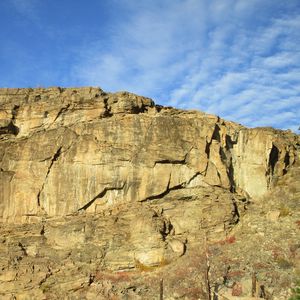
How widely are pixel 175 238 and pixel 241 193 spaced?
27.6 ft

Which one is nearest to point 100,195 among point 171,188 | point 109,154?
point 109,154

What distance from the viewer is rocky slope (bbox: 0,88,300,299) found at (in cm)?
3672

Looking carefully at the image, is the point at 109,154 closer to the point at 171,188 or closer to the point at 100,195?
the point at 100,195

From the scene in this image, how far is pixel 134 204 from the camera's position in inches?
1634

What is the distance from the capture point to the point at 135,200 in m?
41.9

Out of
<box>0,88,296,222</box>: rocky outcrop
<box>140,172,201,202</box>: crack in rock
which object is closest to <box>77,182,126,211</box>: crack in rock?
<box>0,88,296,222</box>: rocky outcrop

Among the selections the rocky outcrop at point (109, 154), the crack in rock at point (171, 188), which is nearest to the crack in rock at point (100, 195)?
the rocky outcrop at point (109, 154)

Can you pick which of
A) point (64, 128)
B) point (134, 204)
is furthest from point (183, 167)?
point (64, 128)

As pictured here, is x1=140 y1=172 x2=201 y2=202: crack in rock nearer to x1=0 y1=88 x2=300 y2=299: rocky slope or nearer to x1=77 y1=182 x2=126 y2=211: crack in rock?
x1=0 y1=88 x2=300 y2=299: rocky slope

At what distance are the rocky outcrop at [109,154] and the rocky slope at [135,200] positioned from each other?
9 cm

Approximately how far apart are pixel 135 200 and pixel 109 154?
4446 millimetres

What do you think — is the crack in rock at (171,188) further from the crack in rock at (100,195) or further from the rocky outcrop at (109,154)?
the crack in rock at (100,195)

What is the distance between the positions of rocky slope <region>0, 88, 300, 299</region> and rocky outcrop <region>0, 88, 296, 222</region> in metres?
0.09

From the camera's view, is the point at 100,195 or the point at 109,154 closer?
the point at 100,195
